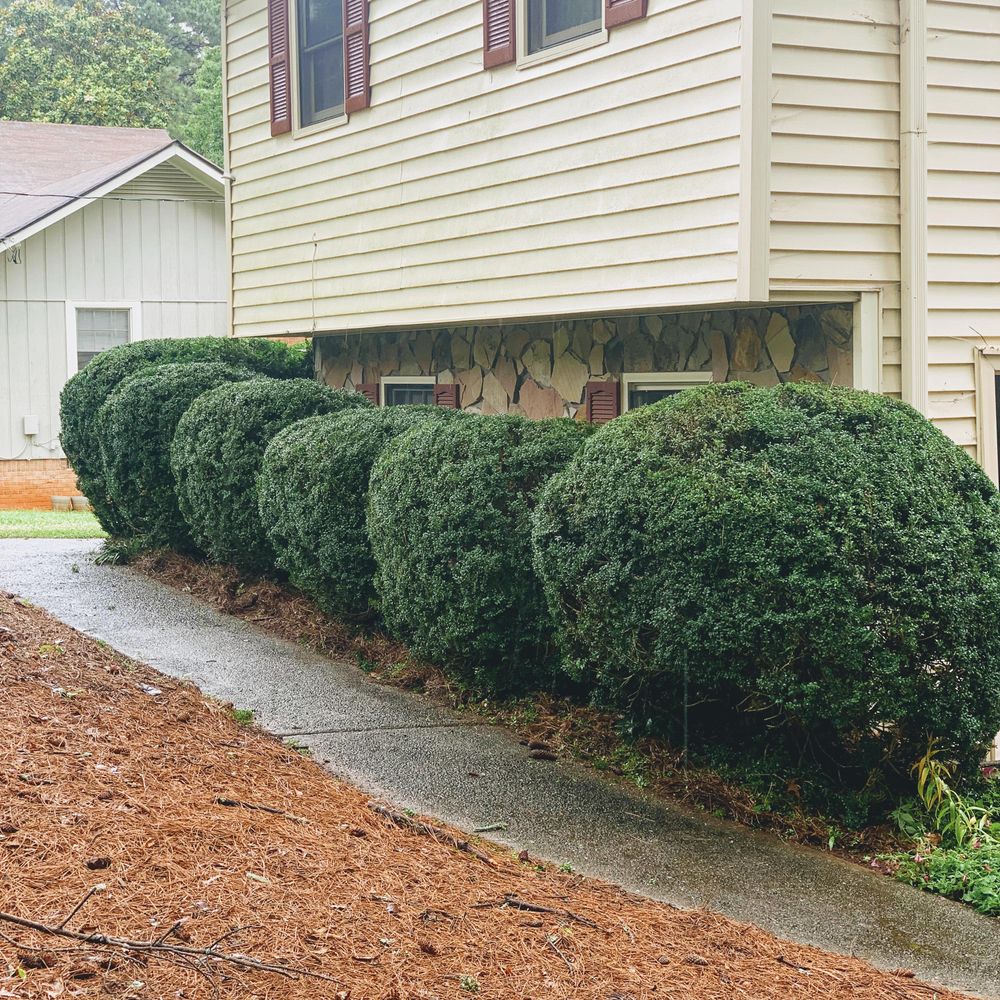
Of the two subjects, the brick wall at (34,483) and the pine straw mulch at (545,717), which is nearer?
the pine straw mulch at (545,717)

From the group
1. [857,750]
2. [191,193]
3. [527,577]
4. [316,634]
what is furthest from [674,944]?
[191,193]

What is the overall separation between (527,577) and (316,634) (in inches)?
99.1

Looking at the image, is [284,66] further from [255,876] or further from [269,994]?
[269,994]

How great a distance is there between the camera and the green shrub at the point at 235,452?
1011 centimetres

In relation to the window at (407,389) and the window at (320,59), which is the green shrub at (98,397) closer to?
the window at (407,389)

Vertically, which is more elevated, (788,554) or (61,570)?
(788,554)

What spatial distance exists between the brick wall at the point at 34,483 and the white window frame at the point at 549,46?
13592mm

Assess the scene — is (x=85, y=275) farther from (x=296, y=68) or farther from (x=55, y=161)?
(x=296, y=68)

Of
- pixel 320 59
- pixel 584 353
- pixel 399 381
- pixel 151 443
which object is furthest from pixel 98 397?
pixel 584 353

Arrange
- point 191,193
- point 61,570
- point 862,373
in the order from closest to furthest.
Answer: point 862,373
point 61,570
point 191,193

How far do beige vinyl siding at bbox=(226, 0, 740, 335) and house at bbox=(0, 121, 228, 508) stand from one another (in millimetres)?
8324

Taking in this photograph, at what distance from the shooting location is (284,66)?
12.8 m

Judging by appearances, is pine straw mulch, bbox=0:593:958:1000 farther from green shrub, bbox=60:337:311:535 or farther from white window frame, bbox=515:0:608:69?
green shrub, bbox=60:337:311:535

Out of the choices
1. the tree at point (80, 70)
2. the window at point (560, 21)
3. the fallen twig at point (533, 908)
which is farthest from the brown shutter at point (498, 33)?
the tree at point (80, 70)
